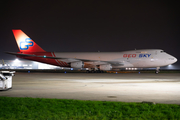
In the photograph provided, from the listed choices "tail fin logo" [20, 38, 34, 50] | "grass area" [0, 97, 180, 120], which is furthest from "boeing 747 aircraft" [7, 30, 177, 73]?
"grass area" [0, 97, 180, 120]

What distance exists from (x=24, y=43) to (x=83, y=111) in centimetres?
3715

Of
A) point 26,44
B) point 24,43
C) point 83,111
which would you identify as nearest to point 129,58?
point 26,44

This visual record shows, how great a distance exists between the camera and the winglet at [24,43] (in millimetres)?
40625

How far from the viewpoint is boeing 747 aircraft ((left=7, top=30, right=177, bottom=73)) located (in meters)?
38.3

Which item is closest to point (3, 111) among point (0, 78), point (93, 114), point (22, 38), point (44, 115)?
point (44, 115)

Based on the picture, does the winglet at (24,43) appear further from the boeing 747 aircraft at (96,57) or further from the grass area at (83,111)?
the grass area at (83,111)

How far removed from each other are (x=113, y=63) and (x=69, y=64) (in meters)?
9.03

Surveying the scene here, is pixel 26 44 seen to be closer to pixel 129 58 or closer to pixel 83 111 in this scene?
pixel 129 58

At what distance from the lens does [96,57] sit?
4050cm

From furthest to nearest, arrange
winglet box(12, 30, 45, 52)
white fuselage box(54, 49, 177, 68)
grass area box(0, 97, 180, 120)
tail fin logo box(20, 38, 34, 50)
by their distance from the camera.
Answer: tail fin logo box(20, 38, 34, 50) < winglet box(12, 30, 45, 52) < white fuselage box(54, 49, 177, 68) < grass area box(0, 97, 180, 120)

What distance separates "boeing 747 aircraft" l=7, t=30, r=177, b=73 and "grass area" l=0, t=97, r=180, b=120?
97.7ft

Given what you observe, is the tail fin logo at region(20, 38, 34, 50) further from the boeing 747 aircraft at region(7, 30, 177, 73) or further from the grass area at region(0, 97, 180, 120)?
the grass area at region(0, 97, 180, 120)

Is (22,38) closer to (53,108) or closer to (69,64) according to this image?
(69,64)

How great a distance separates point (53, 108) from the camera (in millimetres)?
7574
